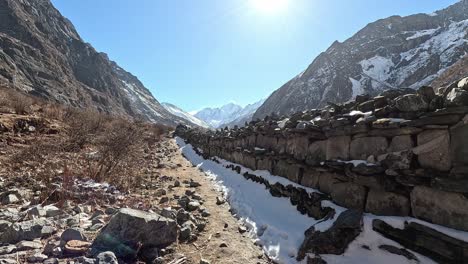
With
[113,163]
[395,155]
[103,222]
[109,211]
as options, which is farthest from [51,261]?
[113,163]

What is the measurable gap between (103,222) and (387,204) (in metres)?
4.14

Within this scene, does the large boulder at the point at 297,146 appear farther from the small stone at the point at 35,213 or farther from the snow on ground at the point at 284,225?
the small stone at the point at 35,213

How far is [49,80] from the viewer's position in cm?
7694

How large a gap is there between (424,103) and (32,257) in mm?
4901

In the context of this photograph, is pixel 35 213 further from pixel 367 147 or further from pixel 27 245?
pixel 367 147

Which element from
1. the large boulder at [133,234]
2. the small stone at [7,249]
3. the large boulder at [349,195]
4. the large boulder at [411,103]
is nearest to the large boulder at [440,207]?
the large boulder at [349,195]

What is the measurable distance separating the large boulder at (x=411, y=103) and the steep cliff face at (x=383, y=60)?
107045 mm

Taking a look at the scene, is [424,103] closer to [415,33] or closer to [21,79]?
[21,79]

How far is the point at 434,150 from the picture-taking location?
3.66 meters

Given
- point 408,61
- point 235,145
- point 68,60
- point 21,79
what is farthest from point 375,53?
point 235,145

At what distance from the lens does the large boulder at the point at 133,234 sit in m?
4.07

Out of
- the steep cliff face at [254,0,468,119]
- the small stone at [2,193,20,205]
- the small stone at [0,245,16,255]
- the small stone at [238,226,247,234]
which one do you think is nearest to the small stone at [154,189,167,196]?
the small stone at [238,226,247,234]

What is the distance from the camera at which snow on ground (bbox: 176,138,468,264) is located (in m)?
3.85

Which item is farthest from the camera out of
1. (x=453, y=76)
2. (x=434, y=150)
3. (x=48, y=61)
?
(x=48, y=61)
